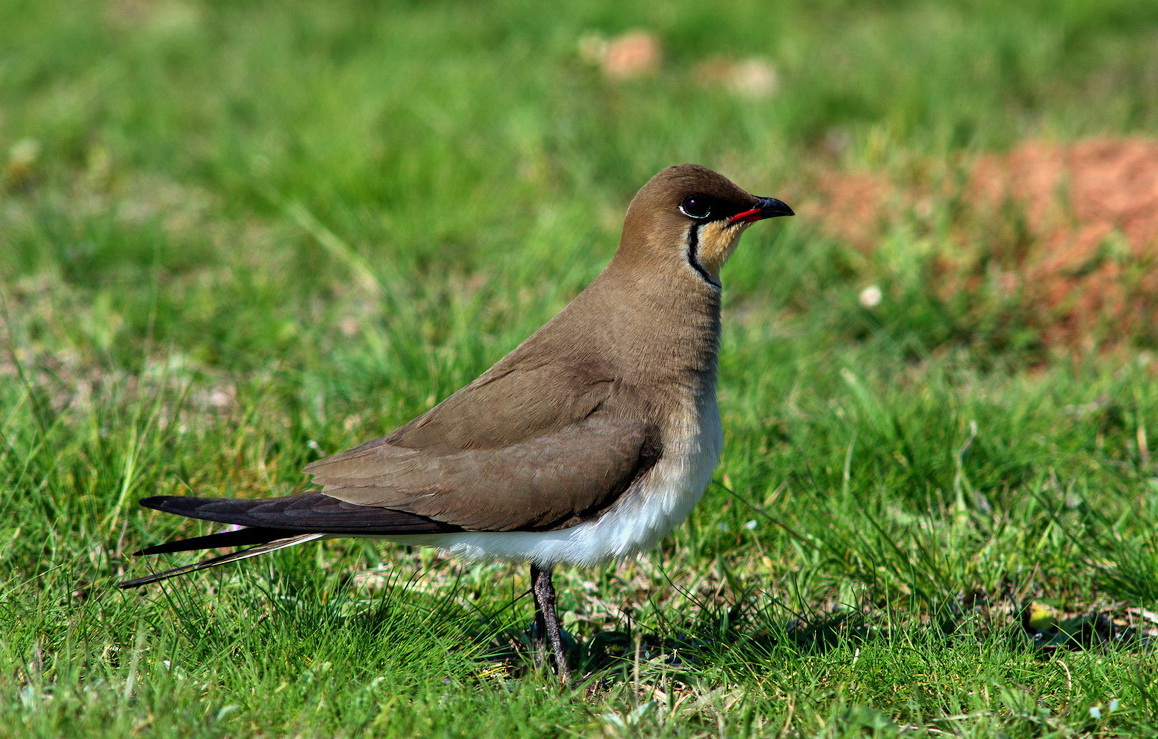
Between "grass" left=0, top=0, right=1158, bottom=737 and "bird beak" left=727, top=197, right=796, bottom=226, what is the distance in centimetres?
86

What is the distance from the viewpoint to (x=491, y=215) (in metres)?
5.87

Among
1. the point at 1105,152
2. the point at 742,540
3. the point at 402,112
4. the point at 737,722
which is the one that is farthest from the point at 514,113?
the point at 737,722

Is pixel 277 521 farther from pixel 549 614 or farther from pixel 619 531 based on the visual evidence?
pixel 619 531

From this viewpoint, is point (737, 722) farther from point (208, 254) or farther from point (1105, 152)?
point (1105, 152)

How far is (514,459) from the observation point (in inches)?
128

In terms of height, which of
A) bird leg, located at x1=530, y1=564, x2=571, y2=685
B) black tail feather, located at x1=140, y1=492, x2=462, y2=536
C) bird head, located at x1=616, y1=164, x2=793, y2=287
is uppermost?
bird head, located at x1=616, y1=164, x2=793, y2=287

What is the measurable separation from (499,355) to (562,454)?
4.66ft

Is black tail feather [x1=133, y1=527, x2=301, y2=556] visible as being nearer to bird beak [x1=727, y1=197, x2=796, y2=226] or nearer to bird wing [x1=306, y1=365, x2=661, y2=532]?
bird wing [x1=306, y1=365, x2=661, y2=532]

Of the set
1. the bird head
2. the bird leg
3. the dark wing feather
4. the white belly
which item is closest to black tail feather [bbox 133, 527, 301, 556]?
the dark wing feather

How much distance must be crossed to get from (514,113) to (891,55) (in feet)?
8.31

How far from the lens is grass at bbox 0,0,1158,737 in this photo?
9.98 ft

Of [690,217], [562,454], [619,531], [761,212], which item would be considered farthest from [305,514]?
[761,212]

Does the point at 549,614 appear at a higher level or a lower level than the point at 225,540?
lower

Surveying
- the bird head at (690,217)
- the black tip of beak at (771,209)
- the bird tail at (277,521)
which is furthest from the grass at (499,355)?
the black tip of beak at (771,209)
